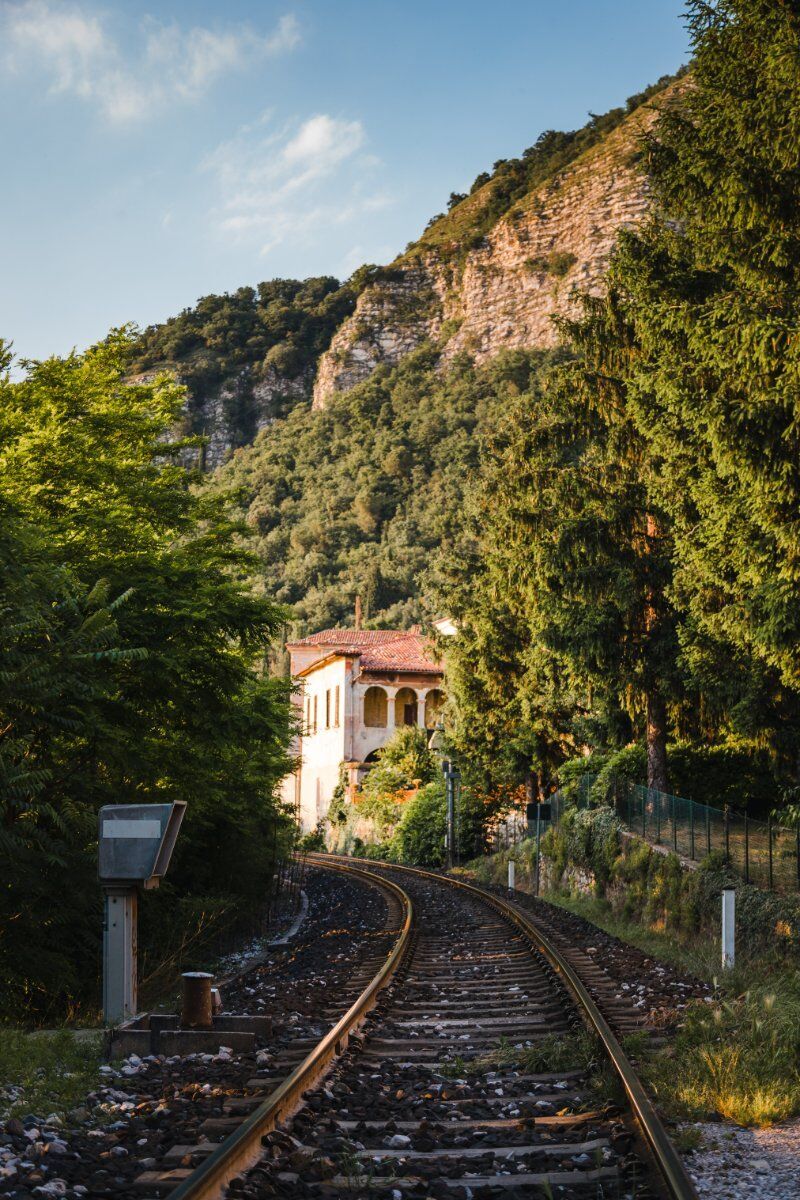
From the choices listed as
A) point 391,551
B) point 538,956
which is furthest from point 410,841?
point 391,551

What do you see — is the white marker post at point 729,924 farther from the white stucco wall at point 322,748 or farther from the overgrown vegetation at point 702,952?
the white stucco wall at point 322,748

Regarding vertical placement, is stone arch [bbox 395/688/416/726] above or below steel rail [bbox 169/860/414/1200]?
Answer: above

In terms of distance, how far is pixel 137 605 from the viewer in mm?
13625

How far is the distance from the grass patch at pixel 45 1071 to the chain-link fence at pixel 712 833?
30.8 feet

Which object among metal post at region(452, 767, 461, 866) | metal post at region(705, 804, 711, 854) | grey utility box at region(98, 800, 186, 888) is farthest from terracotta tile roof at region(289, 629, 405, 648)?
grey utility box at region(98, 800, 186, 888)

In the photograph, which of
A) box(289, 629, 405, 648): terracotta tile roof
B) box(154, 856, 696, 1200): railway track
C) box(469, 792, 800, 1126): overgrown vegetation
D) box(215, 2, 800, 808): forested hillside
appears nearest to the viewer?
box(154, 856, 696, 1200): railway track

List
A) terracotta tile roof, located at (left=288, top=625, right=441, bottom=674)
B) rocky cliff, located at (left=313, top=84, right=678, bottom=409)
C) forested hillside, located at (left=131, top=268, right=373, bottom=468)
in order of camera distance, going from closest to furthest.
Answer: terracotta tile roof, located at (left=288, top=625, right=441, bottom=674) < rocky cliff, located at (left=313, top=84, right=678, bottom=409) < forested hillside, located at (left=131, top=268, right=373, bottom=468)

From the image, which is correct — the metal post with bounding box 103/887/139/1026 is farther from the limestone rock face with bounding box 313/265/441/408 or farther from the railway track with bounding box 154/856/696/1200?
the limestone rock face with bounding box 313/265/441/408

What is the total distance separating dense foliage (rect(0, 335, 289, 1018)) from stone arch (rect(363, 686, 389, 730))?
47009mm

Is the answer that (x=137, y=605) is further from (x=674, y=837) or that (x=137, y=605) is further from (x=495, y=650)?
(x=495, y=650)

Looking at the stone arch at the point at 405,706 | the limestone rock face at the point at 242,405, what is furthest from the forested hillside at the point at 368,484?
the limestone rock face at the point at 242,405

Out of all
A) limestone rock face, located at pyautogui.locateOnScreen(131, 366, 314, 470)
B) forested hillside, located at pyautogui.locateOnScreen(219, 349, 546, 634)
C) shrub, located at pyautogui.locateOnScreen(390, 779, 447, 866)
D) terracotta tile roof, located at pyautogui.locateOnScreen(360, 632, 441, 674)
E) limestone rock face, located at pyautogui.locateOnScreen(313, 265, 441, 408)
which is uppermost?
limestone rock face, located at pyautogui.locateOnScreen(313, 265, 441, 408)

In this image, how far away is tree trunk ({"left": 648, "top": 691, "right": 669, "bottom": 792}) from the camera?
2295 centimetres

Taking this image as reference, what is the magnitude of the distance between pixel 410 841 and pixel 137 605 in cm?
3367
